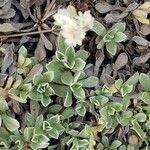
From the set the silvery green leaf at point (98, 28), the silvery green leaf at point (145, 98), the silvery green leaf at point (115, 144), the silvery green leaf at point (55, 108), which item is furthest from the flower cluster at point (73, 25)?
the silvery green leaf at point (115, 144)

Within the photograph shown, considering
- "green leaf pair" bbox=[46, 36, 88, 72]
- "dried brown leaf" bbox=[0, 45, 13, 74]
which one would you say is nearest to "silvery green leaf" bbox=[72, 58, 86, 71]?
"green leaf pair" bbox=[46, 36, 88, 72]

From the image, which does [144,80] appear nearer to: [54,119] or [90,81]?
[90,81]

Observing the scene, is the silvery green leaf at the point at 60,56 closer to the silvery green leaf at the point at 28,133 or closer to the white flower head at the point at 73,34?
the white flower head at the point at 73,34

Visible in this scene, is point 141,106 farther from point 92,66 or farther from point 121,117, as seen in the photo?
point 92,66

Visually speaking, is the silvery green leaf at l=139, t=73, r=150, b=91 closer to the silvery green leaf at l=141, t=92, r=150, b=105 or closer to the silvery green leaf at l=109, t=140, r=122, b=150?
the silvery green leaf at l=141, t=92, r=150, b=105

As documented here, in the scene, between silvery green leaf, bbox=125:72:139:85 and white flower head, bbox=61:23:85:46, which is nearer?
white flower head, bbox=61:23:85:46

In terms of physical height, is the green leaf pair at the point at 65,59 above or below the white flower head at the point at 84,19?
below

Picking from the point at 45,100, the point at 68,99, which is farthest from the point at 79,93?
the point at 45,100
